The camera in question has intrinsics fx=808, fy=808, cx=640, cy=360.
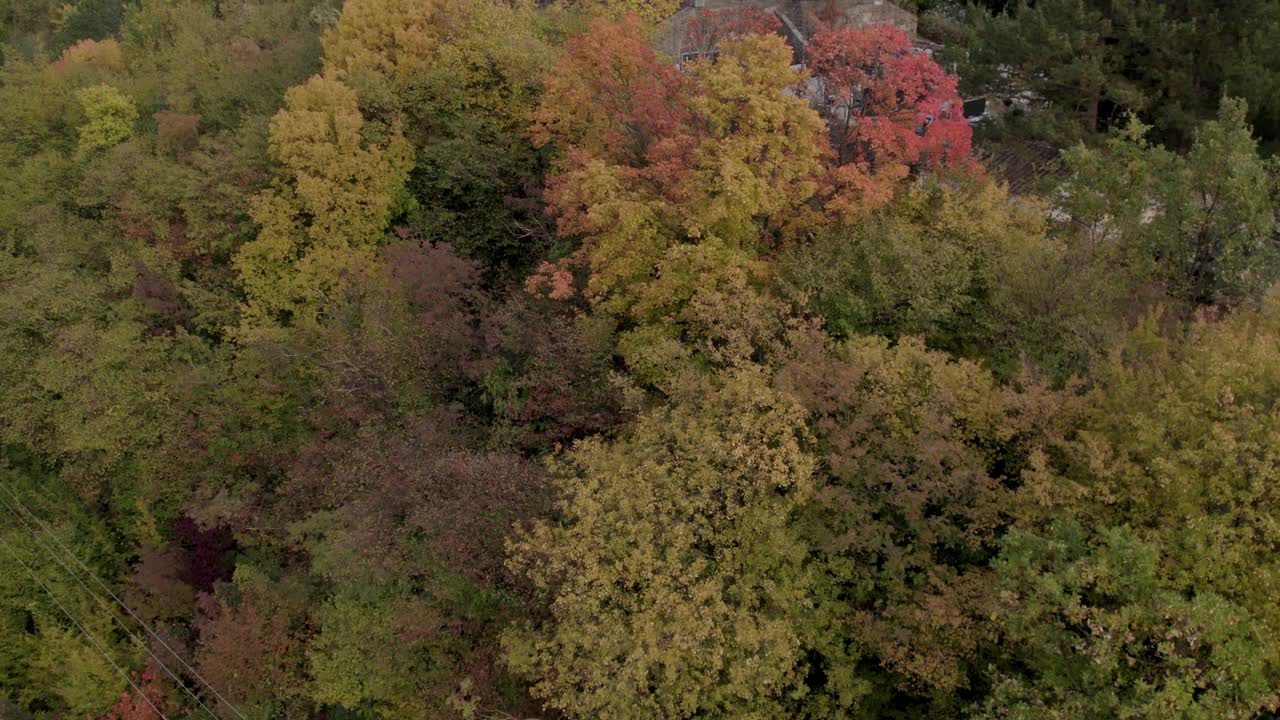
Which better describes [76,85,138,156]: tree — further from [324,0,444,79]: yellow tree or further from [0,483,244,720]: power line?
[0,483,244,720]: power line

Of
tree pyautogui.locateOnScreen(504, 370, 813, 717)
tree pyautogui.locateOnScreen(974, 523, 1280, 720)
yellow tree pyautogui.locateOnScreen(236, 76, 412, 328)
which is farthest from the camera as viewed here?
yellow tree pyautogui.locateOnScreen(236, 76, 412, 328)

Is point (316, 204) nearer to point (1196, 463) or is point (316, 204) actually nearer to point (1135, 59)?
point (1196, 463)

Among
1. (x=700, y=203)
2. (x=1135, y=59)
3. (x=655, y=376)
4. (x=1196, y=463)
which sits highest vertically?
(x=1135, y=59)

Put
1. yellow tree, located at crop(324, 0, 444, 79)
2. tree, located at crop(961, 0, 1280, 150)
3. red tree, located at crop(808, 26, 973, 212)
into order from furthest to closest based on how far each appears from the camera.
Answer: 1. yellow tree, located at crop(324, 0, 444, 79)
2. tree, located at crop(961, 0, 1280, 150)
3. red tree, located at crop(808, 26, 973, 212)

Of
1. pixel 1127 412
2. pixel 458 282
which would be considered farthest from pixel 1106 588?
pixel 458 282

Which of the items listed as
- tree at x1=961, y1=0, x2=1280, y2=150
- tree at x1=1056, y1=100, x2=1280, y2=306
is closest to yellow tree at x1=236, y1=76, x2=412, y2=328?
tree at x1=1056, y1=100, x2=1280, y2=306

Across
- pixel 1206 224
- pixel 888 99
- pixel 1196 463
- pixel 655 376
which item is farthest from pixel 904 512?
pixel 888 99
